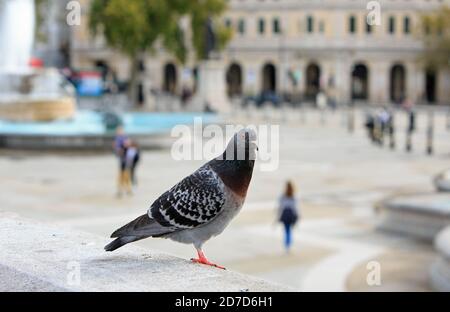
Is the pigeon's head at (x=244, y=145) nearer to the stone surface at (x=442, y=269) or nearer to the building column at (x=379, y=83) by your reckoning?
the stone surface at (x=442, y=269)

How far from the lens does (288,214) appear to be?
15547mm

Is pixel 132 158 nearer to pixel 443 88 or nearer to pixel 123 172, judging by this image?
pixel 123 172

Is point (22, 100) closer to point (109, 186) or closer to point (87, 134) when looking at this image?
point (87, 134)

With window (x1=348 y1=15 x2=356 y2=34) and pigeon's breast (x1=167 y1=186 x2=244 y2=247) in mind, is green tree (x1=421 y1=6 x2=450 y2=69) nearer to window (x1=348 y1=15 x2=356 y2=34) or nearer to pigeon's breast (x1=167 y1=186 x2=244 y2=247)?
window (x1=348 y1=15 x2=356 y2=34)

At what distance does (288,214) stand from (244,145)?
1187 cm

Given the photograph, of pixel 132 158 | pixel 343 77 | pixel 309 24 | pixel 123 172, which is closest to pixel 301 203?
pixel 132 158

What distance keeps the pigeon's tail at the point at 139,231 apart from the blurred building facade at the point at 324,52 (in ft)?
251

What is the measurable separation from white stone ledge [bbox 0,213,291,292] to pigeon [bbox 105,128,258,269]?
0.52 ft

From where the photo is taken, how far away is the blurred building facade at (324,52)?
83188 millimetres

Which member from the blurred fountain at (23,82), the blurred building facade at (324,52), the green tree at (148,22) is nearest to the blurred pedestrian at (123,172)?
the blurred fountain at (23,82)

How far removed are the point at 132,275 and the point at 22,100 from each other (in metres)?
35.8

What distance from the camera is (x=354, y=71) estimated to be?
293 feet

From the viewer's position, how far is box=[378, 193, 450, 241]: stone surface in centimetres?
1640
